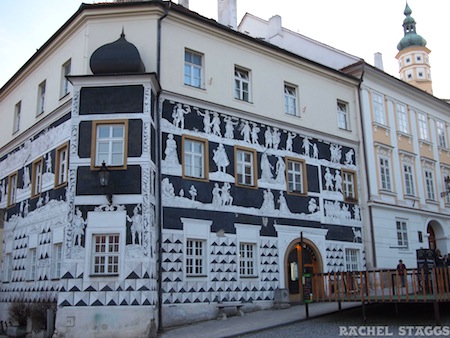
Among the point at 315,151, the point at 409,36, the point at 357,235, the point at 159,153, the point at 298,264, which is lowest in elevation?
the point at 298,264

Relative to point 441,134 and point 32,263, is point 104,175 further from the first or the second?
point 441,134

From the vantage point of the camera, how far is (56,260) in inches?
746

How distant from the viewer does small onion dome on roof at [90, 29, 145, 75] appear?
1758 centimetres

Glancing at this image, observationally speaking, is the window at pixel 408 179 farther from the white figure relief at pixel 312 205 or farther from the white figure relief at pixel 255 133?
the white figure relief at pixel 255 133

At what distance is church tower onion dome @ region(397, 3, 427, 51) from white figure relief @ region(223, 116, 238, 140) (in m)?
52.7

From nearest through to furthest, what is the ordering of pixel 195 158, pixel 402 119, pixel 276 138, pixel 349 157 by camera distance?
pixel 195 158
pixel 276 138
pixel 349 157
pixel 402 119

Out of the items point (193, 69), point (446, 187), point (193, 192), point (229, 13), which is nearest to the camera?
point (193, 192)

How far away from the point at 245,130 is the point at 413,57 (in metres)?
51.3

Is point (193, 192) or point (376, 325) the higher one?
point (193, 192)

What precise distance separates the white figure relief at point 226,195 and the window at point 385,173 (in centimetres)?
996

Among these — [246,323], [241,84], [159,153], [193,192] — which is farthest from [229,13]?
[246,323]

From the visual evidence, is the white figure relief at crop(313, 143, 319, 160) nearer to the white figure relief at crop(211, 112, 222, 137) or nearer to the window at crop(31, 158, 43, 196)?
the white figure relief at crop(211, 112, 222, 137)

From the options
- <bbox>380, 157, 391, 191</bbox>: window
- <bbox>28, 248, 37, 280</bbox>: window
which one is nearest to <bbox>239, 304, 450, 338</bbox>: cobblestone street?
<bbox>380, 157, 391, 191</bbox>: window

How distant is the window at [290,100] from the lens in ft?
77.0
